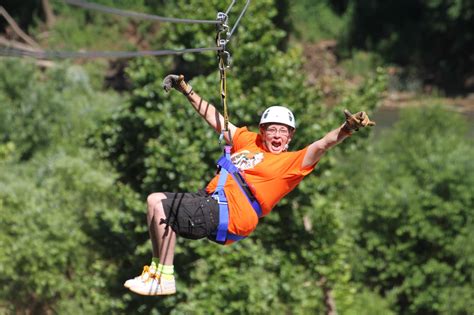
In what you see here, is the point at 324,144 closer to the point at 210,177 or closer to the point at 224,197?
Result: the point at 224,197

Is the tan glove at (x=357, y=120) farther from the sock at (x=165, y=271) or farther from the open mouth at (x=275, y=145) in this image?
the sock at (x=165, y=271)

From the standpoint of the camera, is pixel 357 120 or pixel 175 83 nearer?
pixel 357 120

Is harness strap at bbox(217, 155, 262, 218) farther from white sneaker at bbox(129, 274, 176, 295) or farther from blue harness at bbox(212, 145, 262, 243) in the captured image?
white sneaker at bbox(129, 274, 176, 295)

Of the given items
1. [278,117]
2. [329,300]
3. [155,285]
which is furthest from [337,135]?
[329,300]

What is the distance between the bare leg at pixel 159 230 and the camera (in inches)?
244

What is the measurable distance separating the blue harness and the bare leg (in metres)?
0.36

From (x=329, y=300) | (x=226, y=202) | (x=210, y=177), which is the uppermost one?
(x=226, y=202)

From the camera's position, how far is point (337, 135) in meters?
6.03

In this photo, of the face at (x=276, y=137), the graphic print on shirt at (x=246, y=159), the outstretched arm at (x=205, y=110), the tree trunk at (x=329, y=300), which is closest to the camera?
the graphic print on shirt at (x=246, y=159)

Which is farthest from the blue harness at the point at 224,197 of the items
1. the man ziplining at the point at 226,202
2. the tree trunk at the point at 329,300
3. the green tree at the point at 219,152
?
the tree trunk at the point at 329,300

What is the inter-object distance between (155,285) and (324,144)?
5.23ft

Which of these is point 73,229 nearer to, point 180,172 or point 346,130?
point 180,172

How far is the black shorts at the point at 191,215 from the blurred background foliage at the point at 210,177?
5034mm

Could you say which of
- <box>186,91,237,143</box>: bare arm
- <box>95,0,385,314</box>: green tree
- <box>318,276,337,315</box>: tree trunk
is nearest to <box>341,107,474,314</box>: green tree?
<box>318,276,337,315</box>: tree trunk
